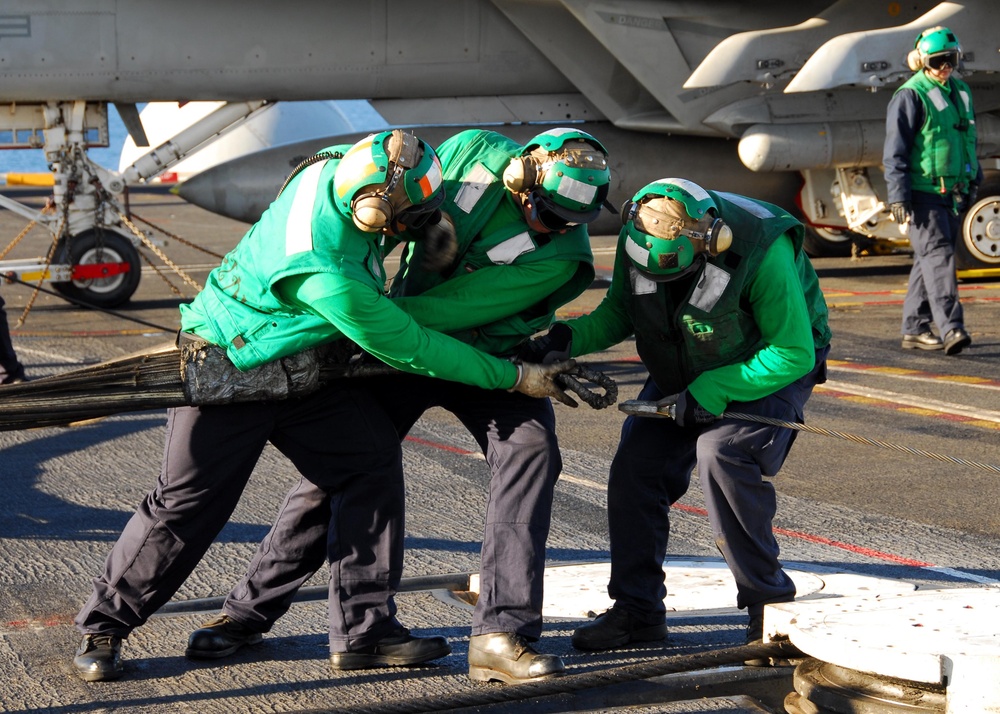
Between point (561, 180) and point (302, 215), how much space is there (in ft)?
2.58

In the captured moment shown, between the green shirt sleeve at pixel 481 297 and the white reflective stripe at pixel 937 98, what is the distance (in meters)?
6.19

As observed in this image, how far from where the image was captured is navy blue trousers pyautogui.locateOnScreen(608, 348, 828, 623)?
3.92 m

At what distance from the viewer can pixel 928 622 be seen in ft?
11.7

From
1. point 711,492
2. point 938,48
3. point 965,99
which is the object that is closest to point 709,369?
point 711,492

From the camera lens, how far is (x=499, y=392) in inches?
162

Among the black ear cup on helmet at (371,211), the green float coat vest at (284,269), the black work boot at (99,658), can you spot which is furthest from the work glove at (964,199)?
the black work boot at (99,658)

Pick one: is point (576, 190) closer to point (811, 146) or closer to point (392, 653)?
point (392, 653)

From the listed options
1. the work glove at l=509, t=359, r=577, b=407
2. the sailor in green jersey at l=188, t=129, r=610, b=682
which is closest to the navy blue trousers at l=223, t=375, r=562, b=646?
A: the sailor in green jersey at l=188, t=129, r=610, b=682

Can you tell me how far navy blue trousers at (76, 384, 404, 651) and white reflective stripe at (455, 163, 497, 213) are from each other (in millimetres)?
708

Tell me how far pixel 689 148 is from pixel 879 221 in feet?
6.97

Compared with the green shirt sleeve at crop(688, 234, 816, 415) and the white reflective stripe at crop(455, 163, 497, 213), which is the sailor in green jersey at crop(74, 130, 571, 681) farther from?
the green shirt sleeve at crop(688, 234, 816, 415)

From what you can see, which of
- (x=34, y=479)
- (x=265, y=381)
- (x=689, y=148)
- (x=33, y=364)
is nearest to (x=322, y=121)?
(x=689, y=148)

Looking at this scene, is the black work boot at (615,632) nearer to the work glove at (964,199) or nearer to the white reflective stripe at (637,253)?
the white reflective stripe at (637,253)

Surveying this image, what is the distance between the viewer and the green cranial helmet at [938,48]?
907 centimetres
